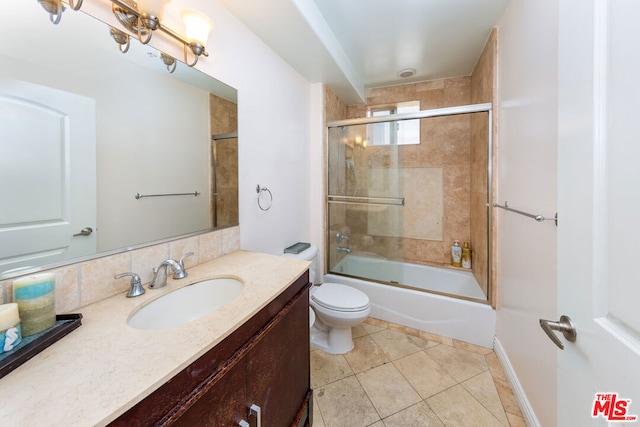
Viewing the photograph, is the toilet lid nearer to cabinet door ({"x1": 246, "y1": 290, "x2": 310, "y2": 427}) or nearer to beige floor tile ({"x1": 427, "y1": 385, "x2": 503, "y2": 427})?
cabinet door ({"x1": 246, "y1": 290, "x2": 310, "y2": 427})

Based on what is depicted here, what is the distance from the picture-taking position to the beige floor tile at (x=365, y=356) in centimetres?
168

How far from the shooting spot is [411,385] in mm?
1513

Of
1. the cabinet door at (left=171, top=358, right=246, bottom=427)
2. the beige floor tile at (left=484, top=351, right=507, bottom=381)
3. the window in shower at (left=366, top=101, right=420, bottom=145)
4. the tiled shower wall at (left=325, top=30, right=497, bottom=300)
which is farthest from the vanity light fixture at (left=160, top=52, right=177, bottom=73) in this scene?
the beige floor tile at (left=484, top=351, right=507, bottom=381)

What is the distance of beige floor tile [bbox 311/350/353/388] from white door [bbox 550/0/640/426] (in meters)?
1.26

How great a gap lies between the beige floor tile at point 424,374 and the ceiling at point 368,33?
7.89 ft

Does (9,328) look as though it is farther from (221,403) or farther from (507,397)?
(507,397)

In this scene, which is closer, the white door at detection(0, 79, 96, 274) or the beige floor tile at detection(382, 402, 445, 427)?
the white door at detection(0, 79, 96, 274)

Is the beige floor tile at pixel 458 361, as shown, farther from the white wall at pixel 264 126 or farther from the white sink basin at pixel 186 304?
the white sink basin at pixel 186 304

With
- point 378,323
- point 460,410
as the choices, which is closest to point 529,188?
point 460,410

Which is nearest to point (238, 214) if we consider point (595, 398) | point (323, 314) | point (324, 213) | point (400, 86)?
point (323, 314)

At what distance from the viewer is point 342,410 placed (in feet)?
4.43

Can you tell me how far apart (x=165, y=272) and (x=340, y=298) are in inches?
47.6

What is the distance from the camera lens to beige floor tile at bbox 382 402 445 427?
49.7 inches

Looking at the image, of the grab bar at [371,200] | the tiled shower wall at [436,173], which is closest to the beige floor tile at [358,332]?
the tiled shower wall at [436,173]
